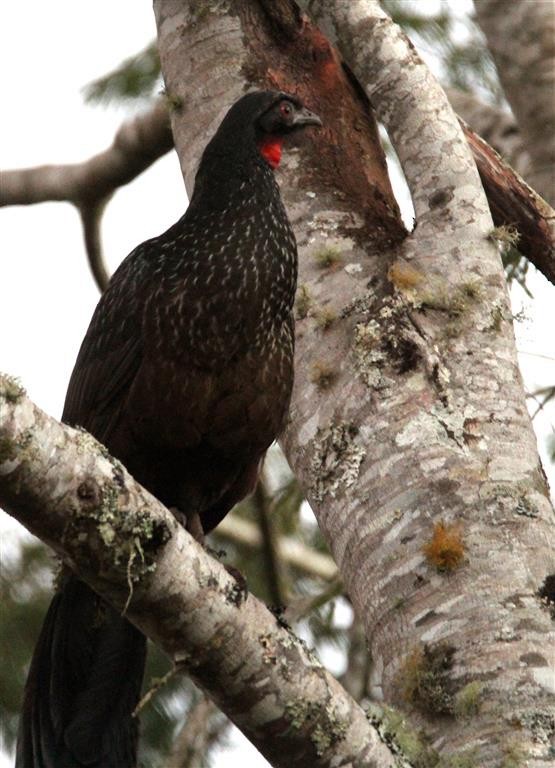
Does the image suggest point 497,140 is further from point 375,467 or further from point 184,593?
point 184,593

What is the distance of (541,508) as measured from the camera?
355 cm

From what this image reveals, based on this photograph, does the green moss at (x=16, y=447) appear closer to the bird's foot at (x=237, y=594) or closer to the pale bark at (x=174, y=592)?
the pale bark at (x=174, y=592)

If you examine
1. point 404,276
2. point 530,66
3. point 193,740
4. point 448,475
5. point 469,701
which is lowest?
point 469,701

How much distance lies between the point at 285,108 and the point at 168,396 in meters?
1.14

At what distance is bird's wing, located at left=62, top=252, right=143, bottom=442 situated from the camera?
3939 mm

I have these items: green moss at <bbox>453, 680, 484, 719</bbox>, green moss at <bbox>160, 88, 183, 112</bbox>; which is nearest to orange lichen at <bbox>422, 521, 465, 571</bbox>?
green moss at <bbox>453, 680, 484, 719</bbox>

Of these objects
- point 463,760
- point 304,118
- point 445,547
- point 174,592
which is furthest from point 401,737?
point 304,118

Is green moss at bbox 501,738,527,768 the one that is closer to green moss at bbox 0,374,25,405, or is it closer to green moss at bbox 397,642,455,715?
green moss at bbox 397,642,455,715

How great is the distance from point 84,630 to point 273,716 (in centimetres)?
120

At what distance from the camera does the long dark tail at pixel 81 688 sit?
139 inches

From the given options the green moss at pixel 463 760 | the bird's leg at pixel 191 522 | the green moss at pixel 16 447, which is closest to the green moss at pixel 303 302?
the bird's leg at pixel 191 522

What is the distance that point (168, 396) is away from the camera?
380 cm

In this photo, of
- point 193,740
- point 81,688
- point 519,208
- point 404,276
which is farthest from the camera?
point 193,740

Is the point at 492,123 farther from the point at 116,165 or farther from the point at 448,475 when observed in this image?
the point at 448,475
